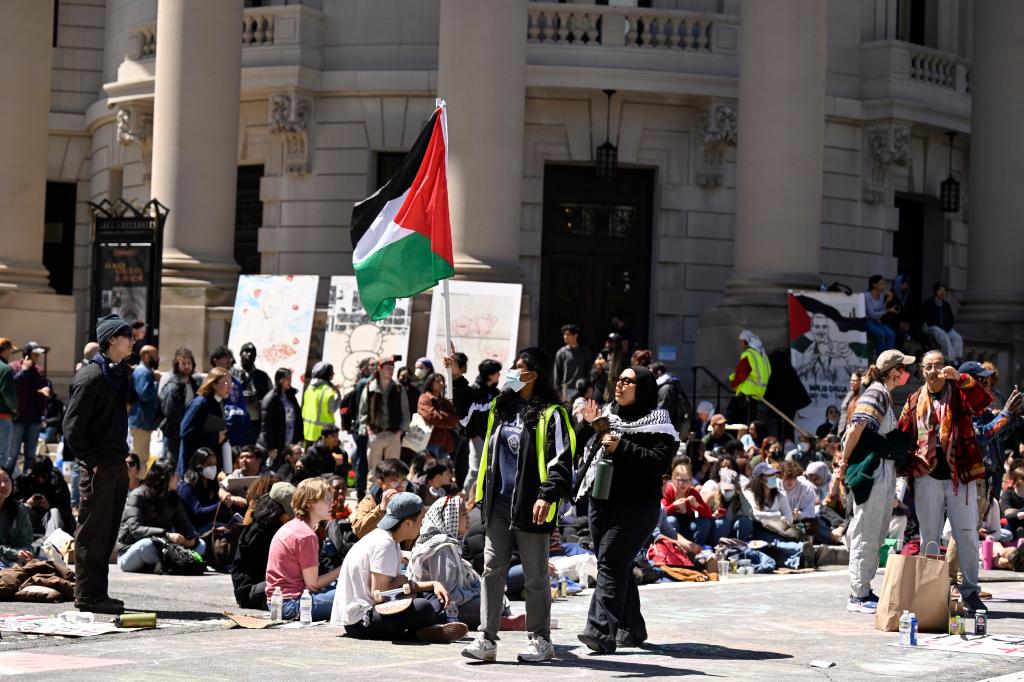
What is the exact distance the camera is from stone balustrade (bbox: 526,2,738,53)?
29.0 m

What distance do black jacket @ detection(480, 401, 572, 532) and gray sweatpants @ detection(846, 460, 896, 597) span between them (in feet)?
12.0

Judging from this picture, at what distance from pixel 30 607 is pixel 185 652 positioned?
2.67m

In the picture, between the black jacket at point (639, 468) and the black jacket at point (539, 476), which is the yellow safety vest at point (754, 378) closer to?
the black jacket at point (639, 468)

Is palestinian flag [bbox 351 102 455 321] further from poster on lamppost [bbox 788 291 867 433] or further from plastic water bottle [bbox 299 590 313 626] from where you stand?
Result: poster on lamppost [bbox 788 291 867 433]

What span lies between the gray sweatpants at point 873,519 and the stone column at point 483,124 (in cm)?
1102

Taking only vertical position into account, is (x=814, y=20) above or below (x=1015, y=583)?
above

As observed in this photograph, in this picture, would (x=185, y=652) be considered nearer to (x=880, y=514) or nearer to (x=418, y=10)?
(x=880, y=514)

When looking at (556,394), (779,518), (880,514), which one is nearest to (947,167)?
(779,518)

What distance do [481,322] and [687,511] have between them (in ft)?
20.7

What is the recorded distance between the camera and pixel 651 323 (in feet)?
97.3

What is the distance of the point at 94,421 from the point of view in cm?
1248

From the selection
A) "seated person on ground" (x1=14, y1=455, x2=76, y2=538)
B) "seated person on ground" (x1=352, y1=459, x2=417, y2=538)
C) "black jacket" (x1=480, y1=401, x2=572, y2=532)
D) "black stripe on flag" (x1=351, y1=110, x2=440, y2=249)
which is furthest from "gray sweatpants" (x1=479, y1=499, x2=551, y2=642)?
"seated person on ground" (x1=14, y1=455, x2=76, y2=538)

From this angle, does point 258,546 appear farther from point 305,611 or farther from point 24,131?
point 24,131

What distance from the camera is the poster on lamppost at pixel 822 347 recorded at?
24.7 m
